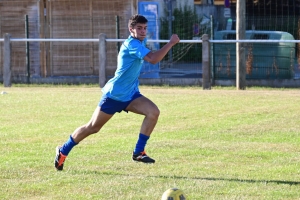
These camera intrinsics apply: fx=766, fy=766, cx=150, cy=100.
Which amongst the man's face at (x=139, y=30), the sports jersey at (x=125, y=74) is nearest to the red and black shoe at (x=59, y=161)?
the sports jersey at (x=125, y=74)

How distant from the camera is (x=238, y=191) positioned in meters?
7.38

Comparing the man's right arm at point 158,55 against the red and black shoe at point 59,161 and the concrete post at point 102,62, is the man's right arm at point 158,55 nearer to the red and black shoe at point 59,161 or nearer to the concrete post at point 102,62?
the red and black shoe at point 59,161

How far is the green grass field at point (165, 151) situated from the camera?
7.54 metres

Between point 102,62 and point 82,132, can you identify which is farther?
point 102,62

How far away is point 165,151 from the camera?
10055 millimetres

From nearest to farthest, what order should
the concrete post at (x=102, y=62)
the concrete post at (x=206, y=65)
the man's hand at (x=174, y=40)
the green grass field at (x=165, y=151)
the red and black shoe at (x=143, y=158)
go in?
1. the green grass field at (x=165, y=151)
2. the man's hand at (x=174, y=40)
3. the red and black shoe at (x=143, y=158)
4. the concrete post at (x=206, y=65)
5. the concrete post at (x=102, y=62)

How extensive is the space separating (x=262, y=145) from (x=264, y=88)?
412 inches

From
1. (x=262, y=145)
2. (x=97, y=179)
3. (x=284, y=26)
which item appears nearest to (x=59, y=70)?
(x=284, y=26)

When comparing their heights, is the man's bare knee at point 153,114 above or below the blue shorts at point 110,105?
below

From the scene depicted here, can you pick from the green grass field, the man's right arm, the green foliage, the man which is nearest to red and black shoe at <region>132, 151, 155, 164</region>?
the green grass field

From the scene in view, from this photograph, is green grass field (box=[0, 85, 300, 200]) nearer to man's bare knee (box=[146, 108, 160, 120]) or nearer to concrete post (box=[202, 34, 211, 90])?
man's bare knee (box=[146, 108, 160, 120])

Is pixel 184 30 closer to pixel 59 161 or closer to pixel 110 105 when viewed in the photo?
pixel 110 105

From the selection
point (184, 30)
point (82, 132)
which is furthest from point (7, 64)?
point (82, 132)

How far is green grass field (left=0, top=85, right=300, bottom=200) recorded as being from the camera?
24.7 ft
